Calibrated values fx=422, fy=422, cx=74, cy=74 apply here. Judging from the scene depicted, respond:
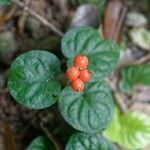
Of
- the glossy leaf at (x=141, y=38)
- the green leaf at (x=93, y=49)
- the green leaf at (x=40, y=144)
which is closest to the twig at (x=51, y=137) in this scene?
the green leaf at (x=40, y=144)

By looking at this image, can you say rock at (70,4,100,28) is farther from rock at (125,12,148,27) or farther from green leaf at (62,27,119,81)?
green leaf at (62,27,119,81)

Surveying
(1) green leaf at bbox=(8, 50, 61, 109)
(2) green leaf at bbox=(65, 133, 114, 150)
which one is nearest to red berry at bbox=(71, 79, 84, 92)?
(1) green leaf at bbox=(8, 50, 61, 109)

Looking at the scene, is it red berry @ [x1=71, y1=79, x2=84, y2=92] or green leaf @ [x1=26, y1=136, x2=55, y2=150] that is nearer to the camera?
red berry @ [x1=71, y1=79, x2=84, y2=92]

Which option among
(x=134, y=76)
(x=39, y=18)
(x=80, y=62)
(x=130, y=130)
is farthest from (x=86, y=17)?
(x=80, y=62)

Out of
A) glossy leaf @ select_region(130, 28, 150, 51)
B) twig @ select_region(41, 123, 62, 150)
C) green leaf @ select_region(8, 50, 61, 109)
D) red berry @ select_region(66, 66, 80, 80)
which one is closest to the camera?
red berry @ select_region(66, 66, 80, 80)

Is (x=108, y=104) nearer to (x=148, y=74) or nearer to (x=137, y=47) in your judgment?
(x=148, y=74)

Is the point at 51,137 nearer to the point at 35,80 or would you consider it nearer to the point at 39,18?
the point at 35,80

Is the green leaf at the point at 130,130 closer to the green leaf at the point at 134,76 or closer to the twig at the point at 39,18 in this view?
the green leaf at the point at 134,76
